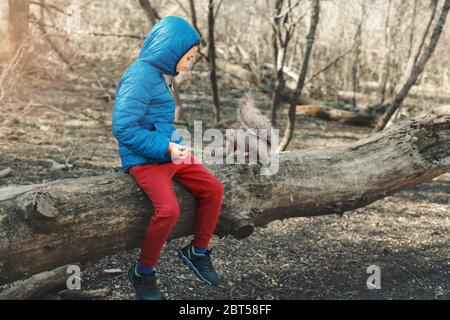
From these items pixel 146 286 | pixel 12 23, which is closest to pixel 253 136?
pixel 146 286

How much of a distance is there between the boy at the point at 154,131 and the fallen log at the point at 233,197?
0.43ft

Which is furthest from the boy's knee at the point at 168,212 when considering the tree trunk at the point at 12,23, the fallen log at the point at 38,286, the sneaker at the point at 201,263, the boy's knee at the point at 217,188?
the tree trunk at the point at 12,23

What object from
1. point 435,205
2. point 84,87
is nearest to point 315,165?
point 435,205

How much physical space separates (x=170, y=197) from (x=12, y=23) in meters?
4.86

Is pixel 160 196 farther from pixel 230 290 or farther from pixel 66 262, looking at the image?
pixel 230 290

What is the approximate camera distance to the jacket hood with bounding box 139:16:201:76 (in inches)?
108

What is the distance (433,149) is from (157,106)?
6.85 ft

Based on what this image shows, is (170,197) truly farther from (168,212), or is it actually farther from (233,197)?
(233,197)

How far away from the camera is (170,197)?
277 cm

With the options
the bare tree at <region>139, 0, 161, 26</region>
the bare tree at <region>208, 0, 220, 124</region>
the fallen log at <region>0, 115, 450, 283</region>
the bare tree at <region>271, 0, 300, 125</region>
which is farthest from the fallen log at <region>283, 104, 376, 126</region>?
the fallen log at <region>0, 115, 450, 283</region>

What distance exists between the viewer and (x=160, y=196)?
2.75m

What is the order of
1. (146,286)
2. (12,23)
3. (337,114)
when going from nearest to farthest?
(146,286) < (12,23) < (337,114)

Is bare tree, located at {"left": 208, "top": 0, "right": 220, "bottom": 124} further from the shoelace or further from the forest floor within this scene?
the shoelace

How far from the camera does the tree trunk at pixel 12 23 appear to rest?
21.6 ft
